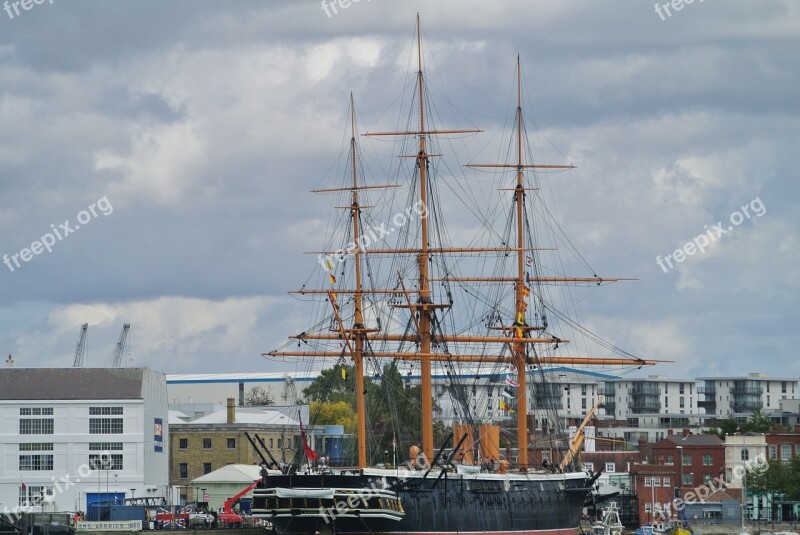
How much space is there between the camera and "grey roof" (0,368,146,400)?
135 m

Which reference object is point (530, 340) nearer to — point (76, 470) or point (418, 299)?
point (418, 299)

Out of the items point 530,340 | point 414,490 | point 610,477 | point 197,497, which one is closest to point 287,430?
point 197,497

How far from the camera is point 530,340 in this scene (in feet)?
397

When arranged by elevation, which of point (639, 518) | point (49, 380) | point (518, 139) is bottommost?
point (639, 518)

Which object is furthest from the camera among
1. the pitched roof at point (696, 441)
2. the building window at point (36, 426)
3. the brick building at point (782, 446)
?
the brick building at point (782, 446)

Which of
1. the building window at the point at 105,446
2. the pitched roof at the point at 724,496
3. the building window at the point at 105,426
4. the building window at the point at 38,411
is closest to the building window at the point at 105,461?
the building window at the point at 105,446

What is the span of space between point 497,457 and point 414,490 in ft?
60.7

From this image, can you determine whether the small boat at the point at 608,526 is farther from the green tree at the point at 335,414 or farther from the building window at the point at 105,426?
the building window at the point at 105,426

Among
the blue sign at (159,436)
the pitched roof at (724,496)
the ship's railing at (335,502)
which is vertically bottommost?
the pitched roof at (724,496)

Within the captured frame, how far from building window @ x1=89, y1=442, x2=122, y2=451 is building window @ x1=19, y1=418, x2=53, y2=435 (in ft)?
12.4

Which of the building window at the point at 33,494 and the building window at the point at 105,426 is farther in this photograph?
the building window at the point at 105,426

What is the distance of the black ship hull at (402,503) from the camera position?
3750 inches

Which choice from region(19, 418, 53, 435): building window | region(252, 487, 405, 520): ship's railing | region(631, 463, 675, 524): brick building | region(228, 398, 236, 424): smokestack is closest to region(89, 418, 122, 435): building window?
region(19, 418, 53, 435): building window

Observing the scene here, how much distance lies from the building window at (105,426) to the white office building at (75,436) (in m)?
0.08
